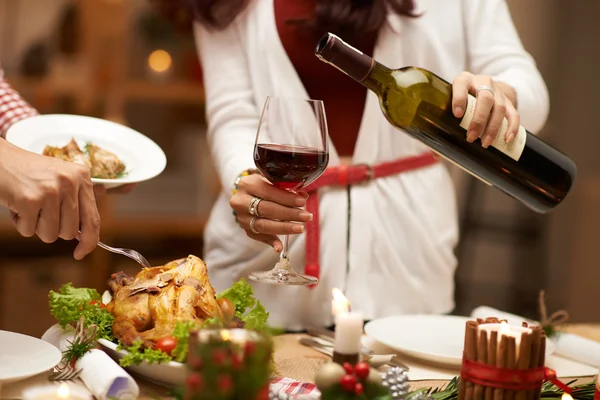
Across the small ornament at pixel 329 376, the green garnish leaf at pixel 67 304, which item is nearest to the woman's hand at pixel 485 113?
the small ornament at pixel 329 376

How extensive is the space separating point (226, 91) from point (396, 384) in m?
0.97

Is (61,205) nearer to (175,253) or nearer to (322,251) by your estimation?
(322,251)

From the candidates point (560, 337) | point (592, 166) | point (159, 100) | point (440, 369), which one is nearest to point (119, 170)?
point (440, 369)

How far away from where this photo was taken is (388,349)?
4.19ft

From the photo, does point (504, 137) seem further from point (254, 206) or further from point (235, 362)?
point (235, 362)

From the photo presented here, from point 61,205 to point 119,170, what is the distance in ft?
1.23

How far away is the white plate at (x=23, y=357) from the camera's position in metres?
0.88

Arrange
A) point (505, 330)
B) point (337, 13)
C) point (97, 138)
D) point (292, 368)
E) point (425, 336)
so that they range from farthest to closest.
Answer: point (337, 13) < point (97, 138) < point (425, 336) < point (292, 368) < point (505, 330)

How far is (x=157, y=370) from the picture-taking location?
3.12 ft

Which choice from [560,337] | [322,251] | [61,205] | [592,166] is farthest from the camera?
[592,166]

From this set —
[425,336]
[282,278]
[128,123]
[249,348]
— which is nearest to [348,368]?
[249,348]

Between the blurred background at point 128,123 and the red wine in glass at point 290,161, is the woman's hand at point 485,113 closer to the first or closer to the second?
the red wine in glass at point 290,161

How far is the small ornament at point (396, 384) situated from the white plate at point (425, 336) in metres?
0.26

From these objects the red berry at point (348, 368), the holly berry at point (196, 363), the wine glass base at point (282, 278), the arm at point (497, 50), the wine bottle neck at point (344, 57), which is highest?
the arm at point (497, 50)
